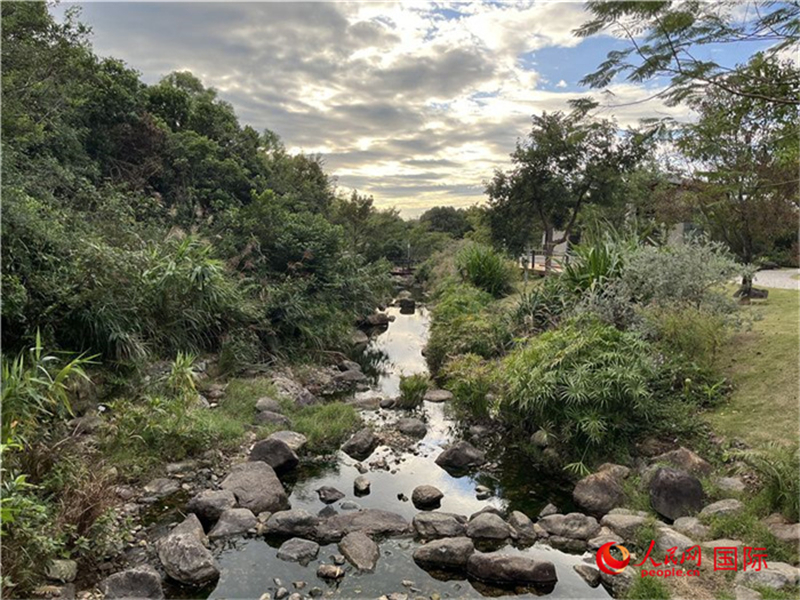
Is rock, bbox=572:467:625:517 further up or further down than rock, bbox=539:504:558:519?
further up

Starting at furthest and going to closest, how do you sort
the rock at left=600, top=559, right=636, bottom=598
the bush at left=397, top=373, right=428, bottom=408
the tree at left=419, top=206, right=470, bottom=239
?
the tree at left=419, top=206, right=470, bottom=239
the bush at left=397, top=373, right=428, bottom=408
the rock at left=600, top=559, right=636, bottom=598

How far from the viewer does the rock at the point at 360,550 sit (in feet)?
12.8

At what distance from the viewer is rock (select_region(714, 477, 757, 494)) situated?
14.3 ft

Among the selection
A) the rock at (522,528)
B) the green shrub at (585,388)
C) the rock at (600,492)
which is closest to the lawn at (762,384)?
the green shrub at (585,388)

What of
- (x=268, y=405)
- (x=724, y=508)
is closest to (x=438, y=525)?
(x=724, y=508)

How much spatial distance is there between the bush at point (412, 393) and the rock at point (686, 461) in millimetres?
3896

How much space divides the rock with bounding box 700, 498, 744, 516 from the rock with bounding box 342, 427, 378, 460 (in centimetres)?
362

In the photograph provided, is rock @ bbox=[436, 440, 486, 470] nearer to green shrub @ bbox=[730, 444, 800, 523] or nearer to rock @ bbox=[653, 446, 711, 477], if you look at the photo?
rock @ bbox=[653, 446, 711, 477]

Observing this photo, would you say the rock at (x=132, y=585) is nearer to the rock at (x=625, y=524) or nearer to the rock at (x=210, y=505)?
the rock at (x=210, y=505)

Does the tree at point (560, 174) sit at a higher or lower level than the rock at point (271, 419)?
higher

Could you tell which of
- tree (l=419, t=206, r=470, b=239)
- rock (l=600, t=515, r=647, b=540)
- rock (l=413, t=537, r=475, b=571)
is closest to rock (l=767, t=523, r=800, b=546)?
rock (l=600, t=515, r=647, b=540)

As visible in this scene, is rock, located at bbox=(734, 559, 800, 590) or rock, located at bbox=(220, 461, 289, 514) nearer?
rock, located at bbox=(734, 559, 800, 590)

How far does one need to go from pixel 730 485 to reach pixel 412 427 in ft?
12.2

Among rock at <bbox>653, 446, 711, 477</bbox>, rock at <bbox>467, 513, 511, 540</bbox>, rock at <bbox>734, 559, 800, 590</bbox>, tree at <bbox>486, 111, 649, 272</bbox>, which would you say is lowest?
rock at <bbox>467, 513, 511, 540</bbox>
